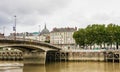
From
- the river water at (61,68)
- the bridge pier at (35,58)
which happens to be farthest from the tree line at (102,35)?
the river water at (61,68)

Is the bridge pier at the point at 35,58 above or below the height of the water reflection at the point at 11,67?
above

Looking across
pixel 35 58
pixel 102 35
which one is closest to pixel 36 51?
pixel 35 58

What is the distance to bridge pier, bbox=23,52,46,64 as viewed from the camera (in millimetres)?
84500

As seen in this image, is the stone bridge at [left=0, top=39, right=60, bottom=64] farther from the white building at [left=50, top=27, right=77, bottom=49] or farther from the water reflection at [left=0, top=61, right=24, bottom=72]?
the white building at [left=50, top=27, right=77, bottom=49]

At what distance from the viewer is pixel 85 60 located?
3748 inches

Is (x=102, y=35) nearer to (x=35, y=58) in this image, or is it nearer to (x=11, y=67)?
(x=35, y=58)

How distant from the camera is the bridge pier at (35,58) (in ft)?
277

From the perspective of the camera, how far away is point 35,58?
3351 inches

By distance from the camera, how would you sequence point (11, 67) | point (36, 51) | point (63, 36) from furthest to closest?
point (63, 36), point (36, 51), point (11, 67)

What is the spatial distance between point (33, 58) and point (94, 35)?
29.7m

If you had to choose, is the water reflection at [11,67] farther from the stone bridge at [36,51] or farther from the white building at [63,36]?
the white building at [63,36]

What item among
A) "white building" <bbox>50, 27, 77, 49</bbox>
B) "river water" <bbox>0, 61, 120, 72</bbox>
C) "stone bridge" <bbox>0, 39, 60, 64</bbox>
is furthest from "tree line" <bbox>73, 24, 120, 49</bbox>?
"white building" <bbox>50, 27, 77, 49</bbox>

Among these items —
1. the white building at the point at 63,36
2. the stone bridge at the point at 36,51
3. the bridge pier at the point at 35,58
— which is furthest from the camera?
the white building at the point at 63,36

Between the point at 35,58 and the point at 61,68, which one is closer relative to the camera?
the point at 61,68
